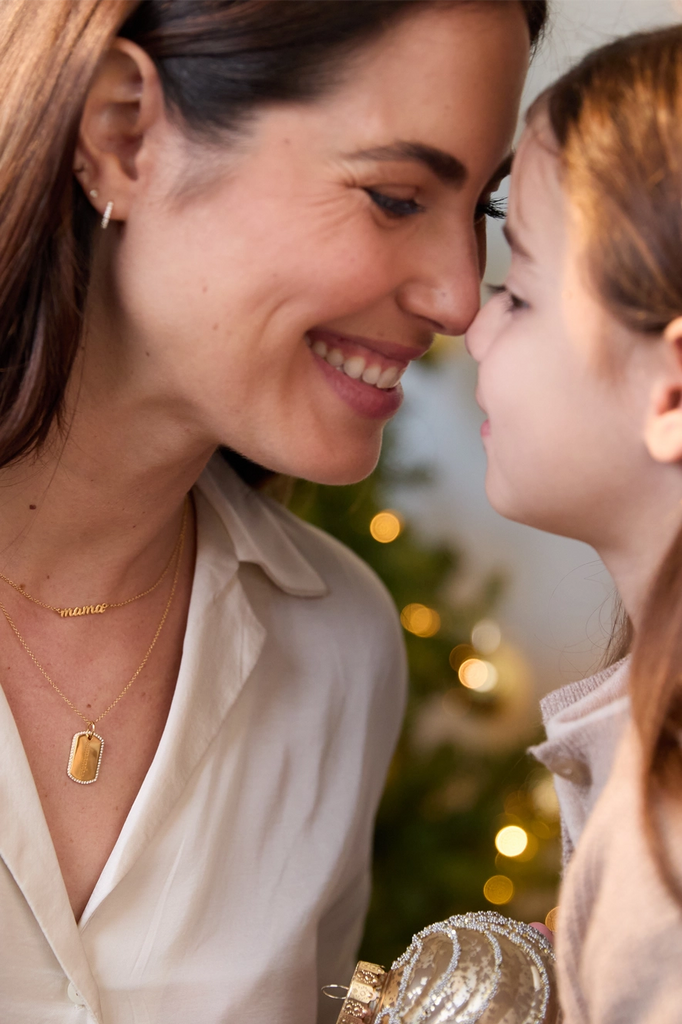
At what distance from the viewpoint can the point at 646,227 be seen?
2.98ft

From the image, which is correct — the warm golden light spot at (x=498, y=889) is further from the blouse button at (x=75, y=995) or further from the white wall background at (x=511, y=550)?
the blouse button at (x=75, y=995)

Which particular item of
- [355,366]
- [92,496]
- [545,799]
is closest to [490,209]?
[355,366]

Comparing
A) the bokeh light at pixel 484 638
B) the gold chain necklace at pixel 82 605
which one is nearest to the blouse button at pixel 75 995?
the gold chain necklace at pixel 82 605

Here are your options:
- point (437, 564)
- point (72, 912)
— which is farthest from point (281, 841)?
point (437, 564)

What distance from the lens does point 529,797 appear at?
1910 mm

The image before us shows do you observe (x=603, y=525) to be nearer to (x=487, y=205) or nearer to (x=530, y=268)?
(x=530, y=268)

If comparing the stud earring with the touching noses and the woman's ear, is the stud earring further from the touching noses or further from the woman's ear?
the touching noses

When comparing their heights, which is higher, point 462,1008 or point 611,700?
point 611,700

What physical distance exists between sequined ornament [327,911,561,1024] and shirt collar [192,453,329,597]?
1.84ft

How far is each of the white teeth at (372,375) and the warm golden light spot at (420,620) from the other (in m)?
0.74

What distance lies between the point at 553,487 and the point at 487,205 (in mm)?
398

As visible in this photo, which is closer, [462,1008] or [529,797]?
[462,1008]

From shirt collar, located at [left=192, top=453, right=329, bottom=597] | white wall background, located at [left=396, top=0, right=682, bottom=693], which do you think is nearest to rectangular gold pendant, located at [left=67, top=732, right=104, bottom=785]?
shirt collar, located at [left=192, top=453, right=329, bottom=597]

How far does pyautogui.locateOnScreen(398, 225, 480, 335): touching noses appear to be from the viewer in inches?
45.6
